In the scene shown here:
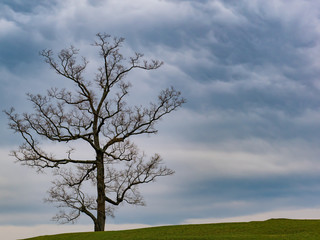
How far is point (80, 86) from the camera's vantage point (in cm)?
3634

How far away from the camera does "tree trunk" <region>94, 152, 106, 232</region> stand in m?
33.4

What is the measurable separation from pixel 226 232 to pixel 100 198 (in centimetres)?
1162

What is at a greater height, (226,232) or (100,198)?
(100,198)

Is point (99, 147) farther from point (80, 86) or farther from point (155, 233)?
point (155, 233)

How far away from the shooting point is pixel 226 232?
86.5 feet

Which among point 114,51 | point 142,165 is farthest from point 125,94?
point 142,165

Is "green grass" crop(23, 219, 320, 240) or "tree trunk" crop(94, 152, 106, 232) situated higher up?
"tree trunk" crop(94, 152, 106, 232)

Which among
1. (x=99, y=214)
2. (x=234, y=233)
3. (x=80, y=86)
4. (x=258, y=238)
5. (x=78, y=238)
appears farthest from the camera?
(x=80, y=86)

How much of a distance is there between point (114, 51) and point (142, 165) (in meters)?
10.0

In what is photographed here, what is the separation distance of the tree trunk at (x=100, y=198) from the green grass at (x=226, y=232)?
3.74m

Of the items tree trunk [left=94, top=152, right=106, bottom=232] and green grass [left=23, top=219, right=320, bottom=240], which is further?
tree trunk [left=94, top=152, right=106, bottom=232]

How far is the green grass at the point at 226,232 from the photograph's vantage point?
944 inches

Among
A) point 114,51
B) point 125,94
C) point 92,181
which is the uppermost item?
point 114,51

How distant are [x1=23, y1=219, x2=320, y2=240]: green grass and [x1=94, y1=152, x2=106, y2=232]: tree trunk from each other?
3.74 metres
